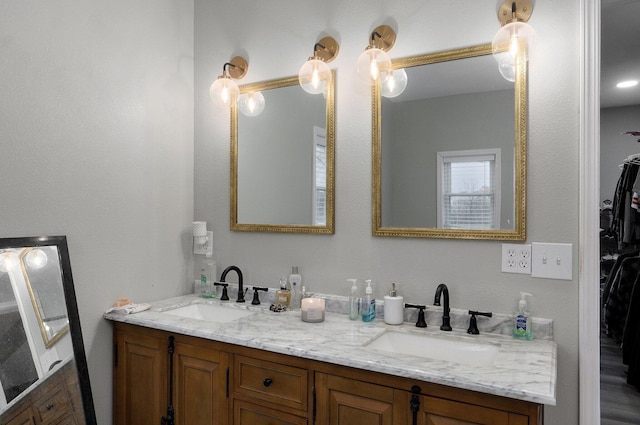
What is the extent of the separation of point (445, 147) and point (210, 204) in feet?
4.71

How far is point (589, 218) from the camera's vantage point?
5.30 feet

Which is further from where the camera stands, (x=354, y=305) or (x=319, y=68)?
(x=319, y=68)

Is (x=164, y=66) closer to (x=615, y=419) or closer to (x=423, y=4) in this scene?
(x=423, y=4)

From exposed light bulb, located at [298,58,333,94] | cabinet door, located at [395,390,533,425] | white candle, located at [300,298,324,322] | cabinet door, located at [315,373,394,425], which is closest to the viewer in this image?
cabinet door, located at [395,390,533,425]

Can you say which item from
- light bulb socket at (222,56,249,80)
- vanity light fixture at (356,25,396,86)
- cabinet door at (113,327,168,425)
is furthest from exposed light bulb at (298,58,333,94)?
cabinet door at (113,327,168,425)

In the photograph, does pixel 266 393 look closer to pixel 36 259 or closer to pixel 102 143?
pixel 36 259

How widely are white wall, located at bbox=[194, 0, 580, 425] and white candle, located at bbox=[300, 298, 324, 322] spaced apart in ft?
0.76

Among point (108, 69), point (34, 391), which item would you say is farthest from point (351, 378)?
point (108, 69)

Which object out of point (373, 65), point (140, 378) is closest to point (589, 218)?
point (373, 65)

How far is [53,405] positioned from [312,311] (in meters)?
1.14

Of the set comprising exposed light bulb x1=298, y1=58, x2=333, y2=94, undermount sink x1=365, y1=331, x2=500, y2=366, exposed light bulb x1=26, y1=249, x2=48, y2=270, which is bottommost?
undermount sink x1=365, y1=331, x2=500, y2=366

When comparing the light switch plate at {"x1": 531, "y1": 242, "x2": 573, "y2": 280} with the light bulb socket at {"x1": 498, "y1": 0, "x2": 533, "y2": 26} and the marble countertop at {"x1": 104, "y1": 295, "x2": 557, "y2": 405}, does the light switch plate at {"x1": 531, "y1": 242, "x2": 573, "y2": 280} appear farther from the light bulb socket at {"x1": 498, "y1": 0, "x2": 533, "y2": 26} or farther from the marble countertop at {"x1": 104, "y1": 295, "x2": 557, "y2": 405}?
the light bulb socket at {"x1": 498, "y1": 0, "x2": 533, "y2": 26}

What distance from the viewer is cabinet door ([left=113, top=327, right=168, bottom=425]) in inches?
77.4

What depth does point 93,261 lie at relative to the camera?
2.07m
